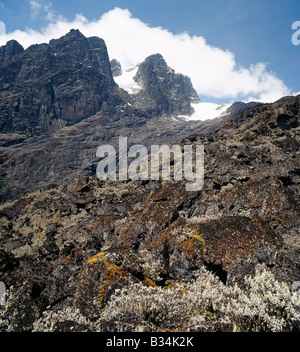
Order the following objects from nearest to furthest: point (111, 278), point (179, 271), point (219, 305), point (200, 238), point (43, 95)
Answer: point (219, 305), point (111, 278), point (179, 271), point (200, 238), point (43, 95)

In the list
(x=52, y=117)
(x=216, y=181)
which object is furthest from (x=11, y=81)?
(x=216, y=181)

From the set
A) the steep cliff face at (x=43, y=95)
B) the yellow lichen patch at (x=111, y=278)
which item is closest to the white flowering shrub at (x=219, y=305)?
the yellow lichen patch at (x=111, y=278)

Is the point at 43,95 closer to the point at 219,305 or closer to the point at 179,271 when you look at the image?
the point at 179,271

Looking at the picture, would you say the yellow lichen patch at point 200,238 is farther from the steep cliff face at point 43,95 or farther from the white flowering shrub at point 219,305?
the steep cliff face at point 43,95

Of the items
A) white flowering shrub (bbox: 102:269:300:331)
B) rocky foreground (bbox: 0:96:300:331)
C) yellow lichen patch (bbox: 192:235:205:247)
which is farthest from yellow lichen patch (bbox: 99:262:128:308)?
yellow lichen patch (bbox: 192:235:205:247)

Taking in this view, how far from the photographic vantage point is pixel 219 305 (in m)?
3.91

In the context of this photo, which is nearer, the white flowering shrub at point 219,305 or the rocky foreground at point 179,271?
the white flowering shrub at point 219,305

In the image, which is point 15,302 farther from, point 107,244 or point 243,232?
point 243,232

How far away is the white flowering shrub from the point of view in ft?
10.8

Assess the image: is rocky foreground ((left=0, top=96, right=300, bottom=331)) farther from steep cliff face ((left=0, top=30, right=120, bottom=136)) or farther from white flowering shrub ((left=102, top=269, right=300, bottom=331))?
steep cliff face ((left=0, top=30, right=120, bottom=136))

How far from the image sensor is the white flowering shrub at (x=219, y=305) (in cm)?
330

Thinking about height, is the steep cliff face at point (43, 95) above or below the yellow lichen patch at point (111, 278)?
above

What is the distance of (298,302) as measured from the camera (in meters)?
3.31

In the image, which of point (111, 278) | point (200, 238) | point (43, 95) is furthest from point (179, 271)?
point (43, 95)
